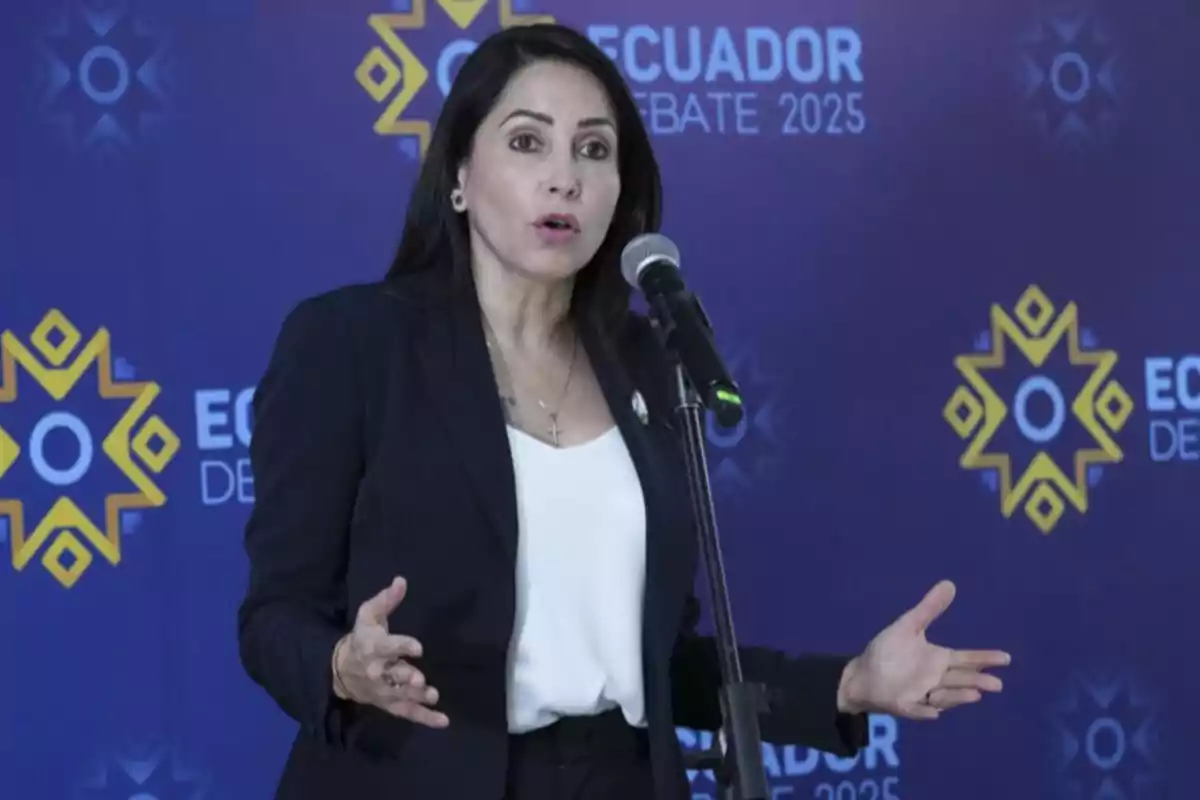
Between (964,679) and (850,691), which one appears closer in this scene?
(964,679)

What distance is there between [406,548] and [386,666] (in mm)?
255

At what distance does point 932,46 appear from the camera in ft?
7.76

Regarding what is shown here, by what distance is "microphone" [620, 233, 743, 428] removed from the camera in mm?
1005

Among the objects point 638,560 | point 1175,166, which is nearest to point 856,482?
point 1175,166

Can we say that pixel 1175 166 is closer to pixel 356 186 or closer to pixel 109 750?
pixel 356 186

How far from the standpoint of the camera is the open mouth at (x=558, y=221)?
57.2 inches

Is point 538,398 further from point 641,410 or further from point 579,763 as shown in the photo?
point 579,763

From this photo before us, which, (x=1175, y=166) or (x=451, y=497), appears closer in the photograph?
(x=451, y=497)

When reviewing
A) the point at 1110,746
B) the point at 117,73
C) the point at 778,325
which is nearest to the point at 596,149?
the point at 778,325

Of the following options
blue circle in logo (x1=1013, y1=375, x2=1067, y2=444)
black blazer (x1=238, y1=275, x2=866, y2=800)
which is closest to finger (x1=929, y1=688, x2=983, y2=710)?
black blazer (x1=238, y1=275, x2=866, y2=800)

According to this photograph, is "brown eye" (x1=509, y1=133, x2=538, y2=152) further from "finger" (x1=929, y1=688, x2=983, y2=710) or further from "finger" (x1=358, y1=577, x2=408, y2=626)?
"finger" (x1=929, y1=688, x2=983, y2=710)

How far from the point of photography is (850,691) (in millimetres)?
1361

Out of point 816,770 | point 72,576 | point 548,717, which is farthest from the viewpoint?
point 816,770

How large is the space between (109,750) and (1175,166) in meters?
2.01
